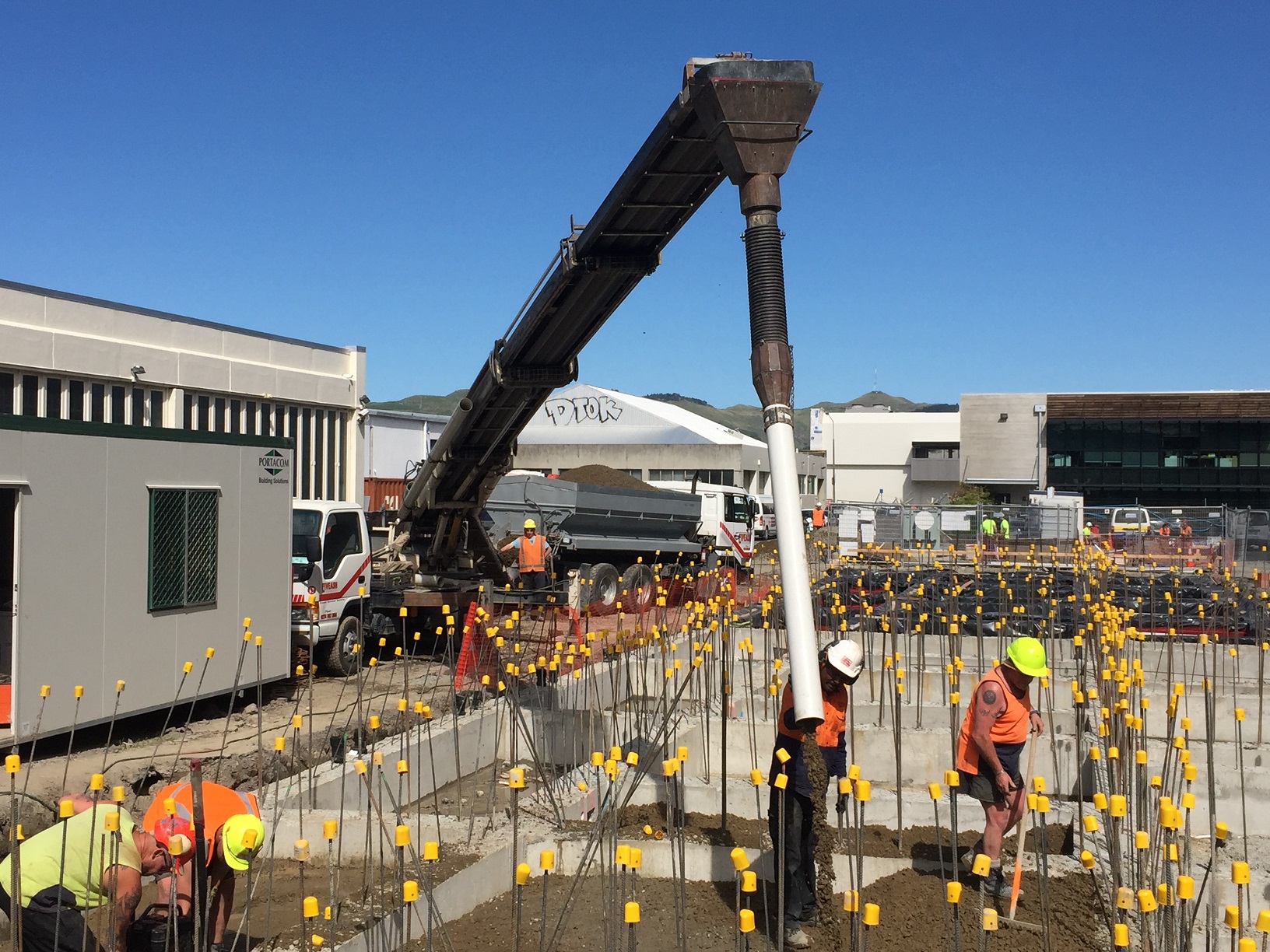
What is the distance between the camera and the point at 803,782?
18.0 feet

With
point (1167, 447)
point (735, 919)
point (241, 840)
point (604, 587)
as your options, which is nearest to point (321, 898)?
point (241, 840)

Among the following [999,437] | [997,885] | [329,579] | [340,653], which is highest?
[999,437]

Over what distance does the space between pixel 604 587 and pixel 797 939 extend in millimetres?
13520

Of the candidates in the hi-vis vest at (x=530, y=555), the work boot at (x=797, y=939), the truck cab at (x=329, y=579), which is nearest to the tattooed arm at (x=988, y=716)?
the work boot at (x=797, y=939)

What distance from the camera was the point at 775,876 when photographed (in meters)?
6.03

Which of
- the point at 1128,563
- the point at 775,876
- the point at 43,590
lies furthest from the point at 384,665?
the point at 1128,563

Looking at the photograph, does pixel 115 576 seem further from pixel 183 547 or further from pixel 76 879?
pixel 76 879

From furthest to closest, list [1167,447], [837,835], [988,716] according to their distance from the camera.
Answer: [1167,447] → [837,835] → [988,716]

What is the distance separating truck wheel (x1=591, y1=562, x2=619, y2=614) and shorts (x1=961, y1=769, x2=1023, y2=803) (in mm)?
Result: 11730

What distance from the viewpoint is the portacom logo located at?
10.9 meters

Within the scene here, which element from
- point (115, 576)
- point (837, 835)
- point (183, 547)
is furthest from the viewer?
point (183, 547)

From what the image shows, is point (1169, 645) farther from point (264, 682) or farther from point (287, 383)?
point (287, 383)

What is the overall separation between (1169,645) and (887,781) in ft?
8.21

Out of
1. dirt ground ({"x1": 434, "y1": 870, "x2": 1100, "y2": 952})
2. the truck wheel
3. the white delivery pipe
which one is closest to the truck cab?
the truck wheel
